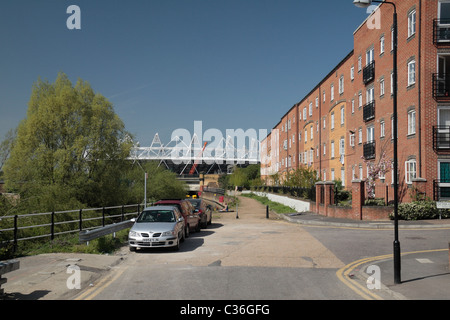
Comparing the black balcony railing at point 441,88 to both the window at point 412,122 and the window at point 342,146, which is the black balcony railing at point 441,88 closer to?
the window at point 412,122

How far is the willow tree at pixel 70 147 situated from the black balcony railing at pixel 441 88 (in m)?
20.4

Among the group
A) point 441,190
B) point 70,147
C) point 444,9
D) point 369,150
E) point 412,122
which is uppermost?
point 444,9

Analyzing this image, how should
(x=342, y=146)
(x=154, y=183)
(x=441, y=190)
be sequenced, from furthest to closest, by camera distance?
(x=154, y=183), (x=342, y=146), (x=441, y=190)

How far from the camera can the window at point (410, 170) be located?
27.9m

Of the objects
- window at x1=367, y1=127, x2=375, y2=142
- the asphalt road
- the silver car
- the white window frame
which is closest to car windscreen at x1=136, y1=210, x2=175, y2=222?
the silver car

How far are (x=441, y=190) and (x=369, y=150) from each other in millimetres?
9771

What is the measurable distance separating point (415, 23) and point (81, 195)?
2363cm

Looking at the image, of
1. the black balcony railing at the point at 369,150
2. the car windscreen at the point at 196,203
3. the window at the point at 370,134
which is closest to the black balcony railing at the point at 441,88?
the black balcony railing at the point at 369,150

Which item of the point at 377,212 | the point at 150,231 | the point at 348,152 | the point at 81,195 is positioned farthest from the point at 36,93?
the point at 348,152

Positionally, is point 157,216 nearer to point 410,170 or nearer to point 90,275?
point 90,275

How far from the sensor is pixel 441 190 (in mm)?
25953

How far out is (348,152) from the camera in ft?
137

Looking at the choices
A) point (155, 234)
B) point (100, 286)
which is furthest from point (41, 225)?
point (100, 286)

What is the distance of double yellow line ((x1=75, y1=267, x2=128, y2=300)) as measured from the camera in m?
8.71
